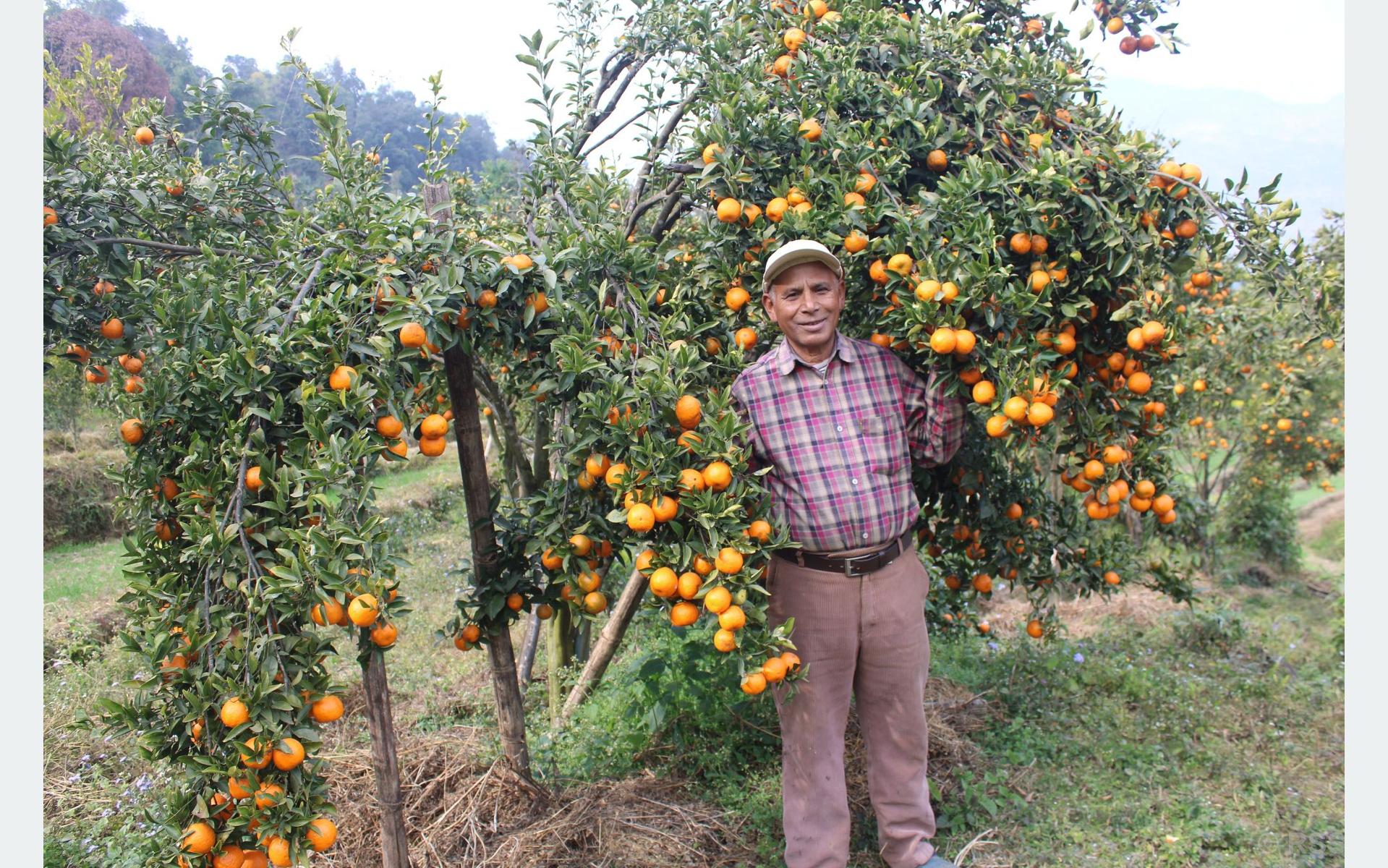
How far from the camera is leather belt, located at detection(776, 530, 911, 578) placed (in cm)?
219

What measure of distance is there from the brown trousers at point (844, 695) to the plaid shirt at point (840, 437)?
5.7 inches

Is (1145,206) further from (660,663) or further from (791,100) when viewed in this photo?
(660,663)

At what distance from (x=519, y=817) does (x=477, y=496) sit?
1042 mm

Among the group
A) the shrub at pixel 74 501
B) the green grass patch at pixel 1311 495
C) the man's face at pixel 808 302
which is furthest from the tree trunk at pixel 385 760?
the green grass patch at pixel 1311 495

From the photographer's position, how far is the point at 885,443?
2.19m

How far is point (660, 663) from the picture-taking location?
3047 mm

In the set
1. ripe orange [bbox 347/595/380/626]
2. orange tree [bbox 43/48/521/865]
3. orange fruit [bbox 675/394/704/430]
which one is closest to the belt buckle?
orange fruit [bbox 675/394/704/430]

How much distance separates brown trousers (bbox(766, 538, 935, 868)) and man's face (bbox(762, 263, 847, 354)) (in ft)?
2.08

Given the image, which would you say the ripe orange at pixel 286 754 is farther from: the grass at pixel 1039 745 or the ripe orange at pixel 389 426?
the grass at pixel 1039 745

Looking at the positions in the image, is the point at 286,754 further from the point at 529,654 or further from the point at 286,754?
the point at 529,654

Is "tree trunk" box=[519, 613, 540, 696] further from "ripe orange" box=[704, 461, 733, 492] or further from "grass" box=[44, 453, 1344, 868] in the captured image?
"ripe orange" box=[704, 461, 733, 492]

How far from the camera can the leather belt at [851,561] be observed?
2193 millimetres

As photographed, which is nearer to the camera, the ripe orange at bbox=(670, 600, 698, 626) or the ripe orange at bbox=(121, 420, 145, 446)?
the ripe orange at bbox=(121, 420, 145, 446)

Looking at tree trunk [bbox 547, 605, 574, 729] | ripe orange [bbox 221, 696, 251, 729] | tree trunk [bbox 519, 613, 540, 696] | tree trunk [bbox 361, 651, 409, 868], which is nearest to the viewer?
ripe orange [bbox 221, 696, 251, 729]
